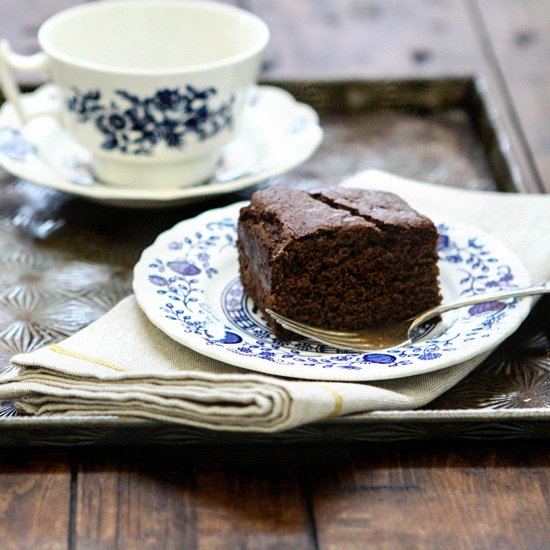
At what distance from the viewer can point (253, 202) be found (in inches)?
53.9

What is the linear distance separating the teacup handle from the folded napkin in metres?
0.56

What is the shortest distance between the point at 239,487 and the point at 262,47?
88 cm

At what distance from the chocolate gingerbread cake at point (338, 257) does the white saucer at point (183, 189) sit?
0.27 metres

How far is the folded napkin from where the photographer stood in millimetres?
1017

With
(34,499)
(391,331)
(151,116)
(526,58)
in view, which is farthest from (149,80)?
(526,58)

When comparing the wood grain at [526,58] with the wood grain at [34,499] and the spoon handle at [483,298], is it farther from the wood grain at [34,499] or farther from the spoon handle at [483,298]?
the wood grain at [34,499]

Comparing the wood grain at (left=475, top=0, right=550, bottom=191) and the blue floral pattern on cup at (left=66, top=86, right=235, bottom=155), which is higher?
the blue floral pattern on cup at (left=66, top=86, right=235, bottom=155)

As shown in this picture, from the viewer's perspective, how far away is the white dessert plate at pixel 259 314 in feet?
3.74

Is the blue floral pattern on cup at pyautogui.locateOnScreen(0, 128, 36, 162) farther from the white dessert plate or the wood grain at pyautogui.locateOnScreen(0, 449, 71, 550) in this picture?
the wood grain at pyautogui.locateOnScreen(0, 449, 71, 550)

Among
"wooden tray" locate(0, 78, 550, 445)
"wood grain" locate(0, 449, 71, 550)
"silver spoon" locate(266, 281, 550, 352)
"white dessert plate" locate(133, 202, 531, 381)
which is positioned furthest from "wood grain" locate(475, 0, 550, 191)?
"wood grain" locate(0, 449, 71, 550)

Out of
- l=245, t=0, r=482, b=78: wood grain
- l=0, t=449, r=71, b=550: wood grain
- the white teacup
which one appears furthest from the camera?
l=245, t=0, r=482, b=78: wood grain

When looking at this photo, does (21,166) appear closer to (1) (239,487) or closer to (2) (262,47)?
(2) (262,47)

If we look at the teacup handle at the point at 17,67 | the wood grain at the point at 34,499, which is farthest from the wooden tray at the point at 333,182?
the teacup handle at the point at 17,67

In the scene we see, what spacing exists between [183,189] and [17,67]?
1.23ft
